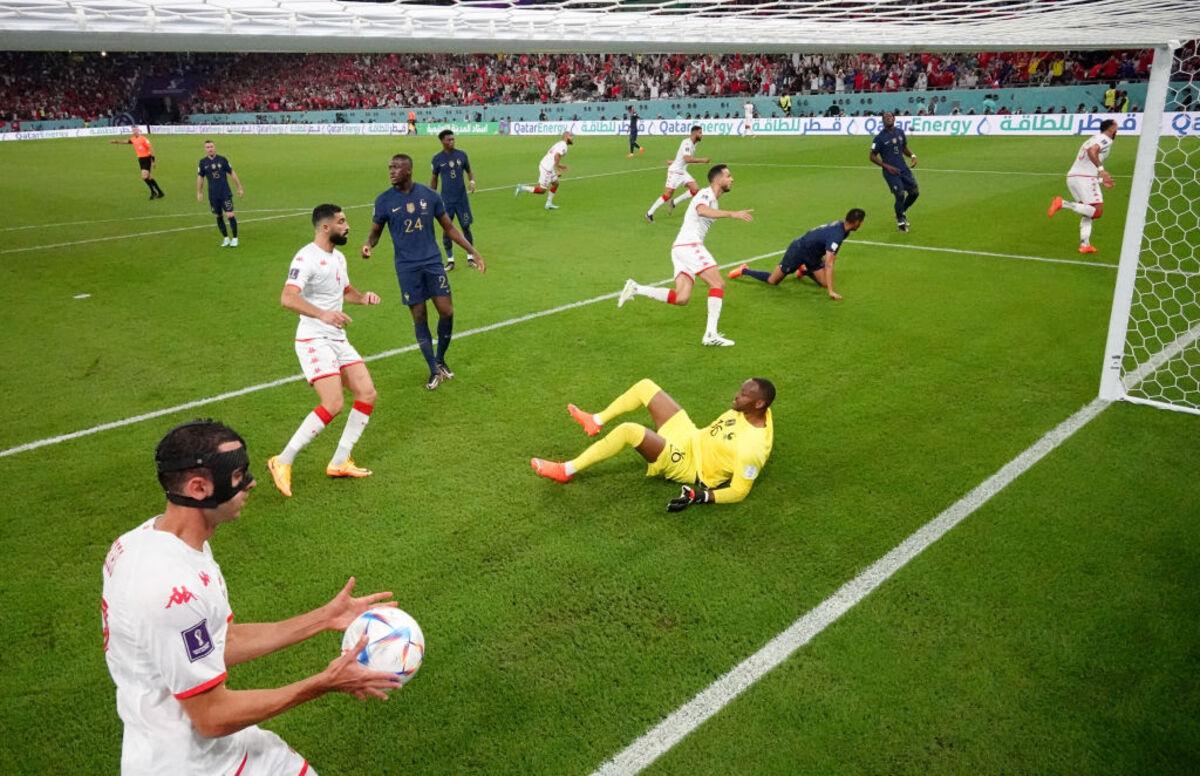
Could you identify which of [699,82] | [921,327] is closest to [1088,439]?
Result: [921,327]

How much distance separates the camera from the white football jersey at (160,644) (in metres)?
2.21

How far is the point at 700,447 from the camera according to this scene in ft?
18.4

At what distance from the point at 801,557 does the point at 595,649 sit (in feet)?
5.32

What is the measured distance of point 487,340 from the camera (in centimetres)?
959

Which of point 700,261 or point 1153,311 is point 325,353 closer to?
point 700,261

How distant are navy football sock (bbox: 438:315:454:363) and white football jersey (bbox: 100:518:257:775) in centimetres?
579

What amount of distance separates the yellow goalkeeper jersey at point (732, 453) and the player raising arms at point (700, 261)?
11.8ft

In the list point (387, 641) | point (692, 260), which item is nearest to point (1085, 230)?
point (692, 260)

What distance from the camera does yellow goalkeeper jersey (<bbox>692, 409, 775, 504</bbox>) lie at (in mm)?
5348

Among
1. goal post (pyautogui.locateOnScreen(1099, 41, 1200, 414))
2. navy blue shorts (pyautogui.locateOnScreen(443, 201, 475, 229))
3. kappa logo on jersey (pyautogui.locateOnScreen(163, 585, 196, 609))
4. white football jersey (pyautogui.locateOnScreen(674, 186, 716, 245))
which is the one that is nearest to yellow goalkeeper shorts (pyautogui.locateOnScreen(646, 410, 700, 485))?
kappa logo on jersey (pyautogui.locateOnScreen(163, 585, 196, 609))

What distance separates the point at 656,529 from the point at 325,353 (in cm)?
312

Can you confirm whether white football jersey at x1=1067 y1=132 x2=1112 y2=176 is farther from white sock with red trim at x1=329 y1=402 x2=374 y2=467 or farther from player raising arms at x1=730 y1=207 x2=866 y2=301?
white sock with red trim at x1=329 y1=402 x2=374 y2=467

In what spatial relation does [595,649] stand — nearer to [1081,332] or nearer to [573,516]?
[573,516]

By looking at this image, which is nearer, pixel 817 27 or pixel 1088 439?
pixel 1088 439
